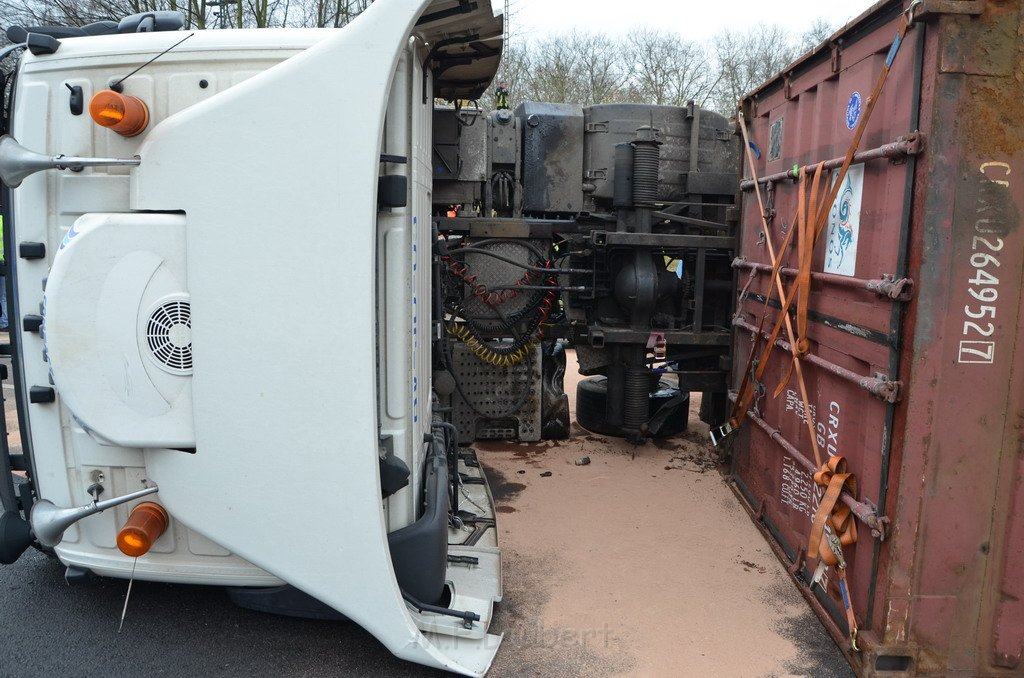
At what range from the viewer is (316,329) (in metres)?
2.46

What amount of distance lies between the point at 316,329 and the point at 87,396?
2.69 feet

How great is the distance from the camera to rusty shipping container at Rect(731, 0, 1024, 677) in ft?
8.61

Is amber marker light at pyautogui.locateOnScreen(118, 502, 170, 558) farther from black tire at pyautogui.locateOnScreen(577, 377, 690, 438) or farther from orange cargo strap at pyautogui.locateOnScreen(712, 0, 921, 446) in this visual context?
black tire at pyautogui.locateOnScreen(577, 377, 690, 438)

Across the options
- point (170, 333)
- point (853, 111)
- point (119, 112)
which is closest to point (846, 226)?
point (853, 111)

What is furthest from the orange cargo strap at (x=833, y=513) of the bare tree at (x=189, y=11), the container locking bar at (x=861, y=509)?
the bare tree at (x=189, y=11)

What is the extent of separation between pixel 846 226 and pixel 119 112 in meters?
2.93

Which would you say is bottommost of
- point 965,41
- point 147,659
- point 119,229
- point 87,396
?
point 147,659

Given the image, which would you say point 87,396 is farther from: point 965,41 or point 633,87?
point 633,87

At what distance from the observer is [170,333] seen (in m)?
2.51

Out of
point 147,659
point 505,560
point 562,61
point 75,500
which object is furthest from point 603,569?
point 562,61

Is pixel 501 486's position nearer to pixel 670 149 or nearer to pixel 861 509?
pixel 861 509

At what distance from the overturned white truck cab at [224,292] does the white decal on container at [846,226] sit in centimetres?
184

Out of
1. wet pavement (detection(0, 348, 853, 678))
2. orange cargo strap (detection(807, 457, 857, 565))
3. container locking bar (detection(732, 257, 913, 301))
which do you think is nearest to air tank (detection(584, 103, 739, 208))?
container locking bar (detection(732, 257, 913, 301))

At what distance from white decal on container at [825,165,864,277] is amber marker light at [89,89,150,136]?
2.83 metres
